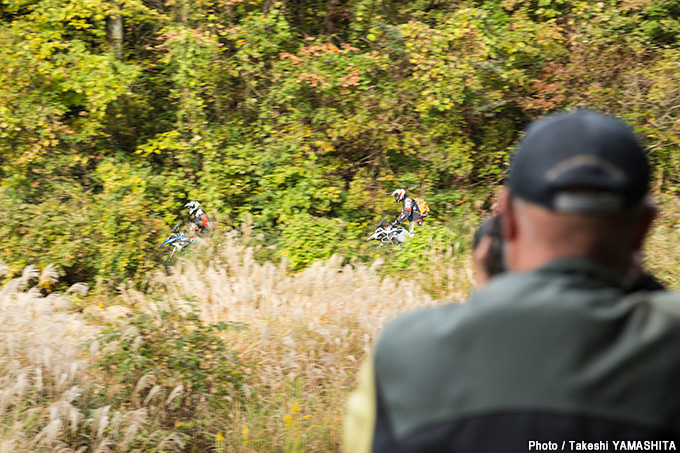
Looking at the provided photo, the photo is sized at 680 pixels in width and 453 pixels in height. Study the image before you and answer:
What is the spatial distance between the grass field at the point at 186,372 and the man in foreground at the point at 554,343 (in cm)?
271

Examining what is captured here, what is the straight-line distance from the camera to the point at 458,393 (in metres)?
0.92

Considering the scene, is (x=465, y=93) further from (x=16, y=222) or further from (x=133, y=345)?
(x=133, y=345)

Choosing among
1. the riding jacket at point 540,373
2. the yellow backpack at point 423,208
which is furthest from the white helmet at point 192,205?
the riding jacket at point 540,373

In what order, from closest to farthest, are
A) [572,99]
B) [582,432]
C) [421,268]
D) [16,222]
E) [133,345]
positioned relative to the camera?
[582,432] < [133,345] < [421,268] < [16,222] < [572,99]

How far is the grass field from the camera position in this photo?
3.52 meters

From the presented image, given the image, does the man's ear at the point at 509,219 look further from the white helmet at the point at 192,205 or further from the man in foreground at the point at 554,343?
the white helmet at the point at 192,205

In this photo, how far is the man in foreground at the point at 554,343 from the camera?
888 mm

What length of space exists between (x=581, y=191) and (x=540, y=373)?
29 cm

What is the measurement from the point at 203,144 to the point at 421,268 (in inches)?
190

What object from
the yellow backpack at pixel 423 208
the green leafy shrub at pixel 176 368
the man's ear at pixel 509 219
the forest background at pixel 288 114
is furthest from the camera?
the yellow backpack at pixel 423 208

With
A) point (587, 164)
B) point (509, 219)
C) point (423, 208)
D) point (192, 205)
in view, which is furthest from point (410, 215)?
point (587, 164)

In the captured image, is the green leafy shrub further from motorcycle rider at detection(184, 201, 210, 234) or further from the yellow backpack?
the yellow backpack

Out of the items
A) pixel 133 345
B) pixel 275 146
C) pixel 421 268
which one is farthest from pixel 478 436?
pixel 275 146

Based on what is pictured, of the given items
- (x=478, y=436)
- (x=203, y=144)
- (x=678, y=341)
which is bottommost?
(x=203, y=144)
